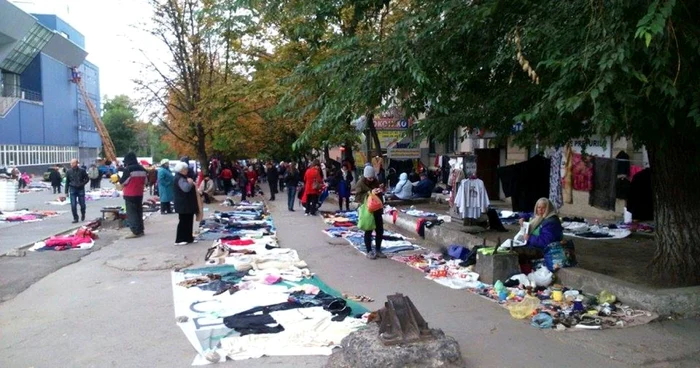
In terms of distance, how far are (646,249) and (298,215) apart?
10555 mm

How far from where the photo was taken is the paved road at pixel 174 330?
17.5ft

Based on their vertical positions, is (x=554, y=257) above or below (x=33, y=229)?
above

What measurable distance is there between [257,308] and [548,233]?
14.0ft

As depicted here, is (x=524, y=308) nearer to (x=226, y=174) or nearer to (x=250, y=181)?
(x=250, y=181)

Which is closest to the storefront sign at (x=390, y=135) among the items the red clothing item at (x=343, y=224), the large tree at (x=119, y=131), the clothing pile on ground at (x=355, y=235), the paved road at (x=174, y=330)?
the clothing pile on ground at (x=355, y=235)

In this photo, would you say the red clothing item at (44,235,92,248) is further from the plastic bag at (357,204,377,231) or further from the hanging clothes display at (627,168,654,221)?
the hanging clothes display at (627,168,654,221)

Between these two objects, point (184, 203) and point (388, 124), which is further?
point (388, 124)

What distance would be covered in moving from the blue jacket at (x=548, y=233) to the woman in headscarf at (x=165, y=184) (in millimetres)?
11370

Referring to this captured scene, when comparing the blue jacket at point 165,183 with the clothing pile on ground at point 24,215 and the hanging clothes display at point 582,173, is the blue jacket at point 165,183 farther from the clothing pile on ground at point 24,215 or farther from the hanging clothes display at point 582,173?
the hanging clothes display at point 582,173

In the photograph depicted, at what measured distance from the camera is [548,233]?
8.43m

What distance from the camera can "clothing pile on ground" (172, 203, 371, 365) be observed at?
5617 mm

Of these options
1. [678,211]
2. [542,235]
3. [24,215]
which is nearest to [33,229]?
[24,215]

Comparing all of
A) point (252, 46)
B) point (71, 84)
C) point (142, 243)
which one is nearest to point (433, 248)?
point (142, 243)

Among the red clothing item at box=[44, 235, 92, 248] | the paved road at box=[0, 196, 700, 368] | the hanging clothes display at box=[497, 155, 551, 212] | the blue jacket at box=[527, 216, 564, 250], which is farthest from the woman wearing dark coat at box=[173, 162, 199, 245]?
the hanging clothes display at box=[497, 155, 551, 212]
